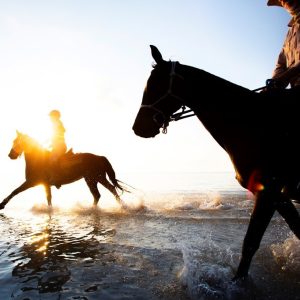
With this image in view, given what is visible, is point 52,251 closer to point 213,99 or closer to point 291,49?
point 213,99

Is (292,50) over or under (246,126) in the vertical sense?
over

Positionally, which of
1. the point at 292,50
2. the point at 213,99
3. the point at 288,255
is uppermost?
the point at 292,50

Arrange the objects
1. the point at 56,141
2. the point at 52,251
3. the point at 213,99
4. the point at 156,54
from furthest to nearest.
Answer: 1. the point at 56,141
2. the point at 52,251
3. the point at 156,54
4. the point at 213,99

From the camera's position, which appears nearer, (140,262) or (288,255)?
(140,262)

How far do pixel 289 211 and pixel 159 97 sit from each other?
2048mm

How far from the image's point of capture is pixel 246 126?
372 cm

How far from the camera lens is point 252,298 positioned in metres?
3.31

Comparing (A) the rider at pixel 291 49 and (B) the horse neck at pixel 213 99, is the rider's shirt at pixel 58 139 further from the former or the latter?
(A) the rider at pixel 291 49

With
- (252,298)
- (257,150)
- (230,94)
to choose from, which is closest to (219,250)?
(252,298)

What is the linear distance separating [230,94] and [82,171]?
856 cm

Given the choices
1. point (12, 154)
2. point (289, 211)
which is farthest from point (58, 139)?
point (289, 211)

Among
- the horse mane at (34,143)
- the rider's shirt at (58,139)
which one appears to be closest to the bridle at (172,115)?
the rider's shirt at (58,139)

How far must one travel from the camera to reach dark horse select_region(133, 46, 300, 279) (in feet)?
11.5

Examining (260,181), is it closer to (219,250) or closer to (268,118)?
(268,118)
